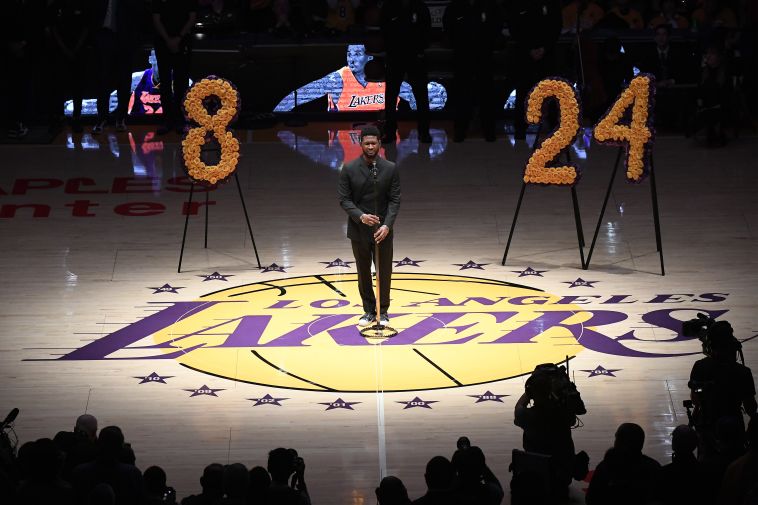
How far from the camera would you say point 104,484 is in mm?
7578

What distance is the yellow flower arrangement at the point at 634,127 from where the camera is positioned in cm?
1455

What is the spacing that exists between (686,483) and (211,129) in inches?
319

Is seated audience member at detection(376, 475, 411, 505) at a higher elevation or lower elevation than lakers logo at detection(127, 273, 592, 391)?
higher

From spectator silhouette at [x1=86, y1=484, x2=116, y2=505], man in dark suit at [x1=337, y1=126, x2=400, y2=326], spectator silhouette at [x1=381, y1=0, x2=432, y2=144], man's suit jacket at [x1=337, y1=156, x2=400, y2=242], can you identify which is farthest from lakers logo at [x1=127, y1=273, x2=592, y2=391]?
spectator silhouette at [x1=381, y1=0, x2=432, y2=144]

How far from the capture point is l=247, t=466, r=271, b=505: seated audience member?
7859mm

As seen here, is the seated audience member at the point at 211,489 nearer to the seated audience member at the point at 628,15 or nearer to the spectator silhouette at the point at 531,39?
the spectator silhouette at the point at 531,39

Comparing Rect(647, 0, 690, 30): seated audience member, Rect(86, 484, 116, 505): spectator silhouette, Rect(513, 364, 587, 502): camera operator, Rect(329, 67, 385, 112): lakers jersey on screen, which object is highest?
Rect(647, 0, 690, 30): seated audience member

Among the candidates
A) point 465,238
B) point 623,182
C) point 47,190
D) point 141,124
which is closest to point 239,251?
point 465,238

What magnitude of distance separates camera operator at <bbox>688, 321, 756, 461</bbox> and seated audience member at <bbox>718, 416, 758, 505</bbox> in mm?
1330

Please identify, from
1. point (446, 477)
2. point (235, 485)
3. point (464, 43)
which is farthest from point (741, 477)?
point (464, 43)

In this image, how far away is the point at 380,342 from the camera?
12.9 m

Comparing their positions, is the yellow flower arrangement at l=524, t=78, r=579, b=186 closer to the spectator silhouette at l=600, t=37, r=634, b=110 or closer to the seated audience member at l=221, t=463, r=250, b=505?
the spectator silhouette at l=600, t=37, r=634, b=110

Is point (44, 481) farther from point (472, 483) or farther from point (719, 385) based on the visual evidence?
point (719, 385)

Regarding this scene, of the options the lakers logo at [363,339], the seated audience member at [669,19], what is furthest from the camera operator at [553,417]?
the seated audience member at [669,19]
